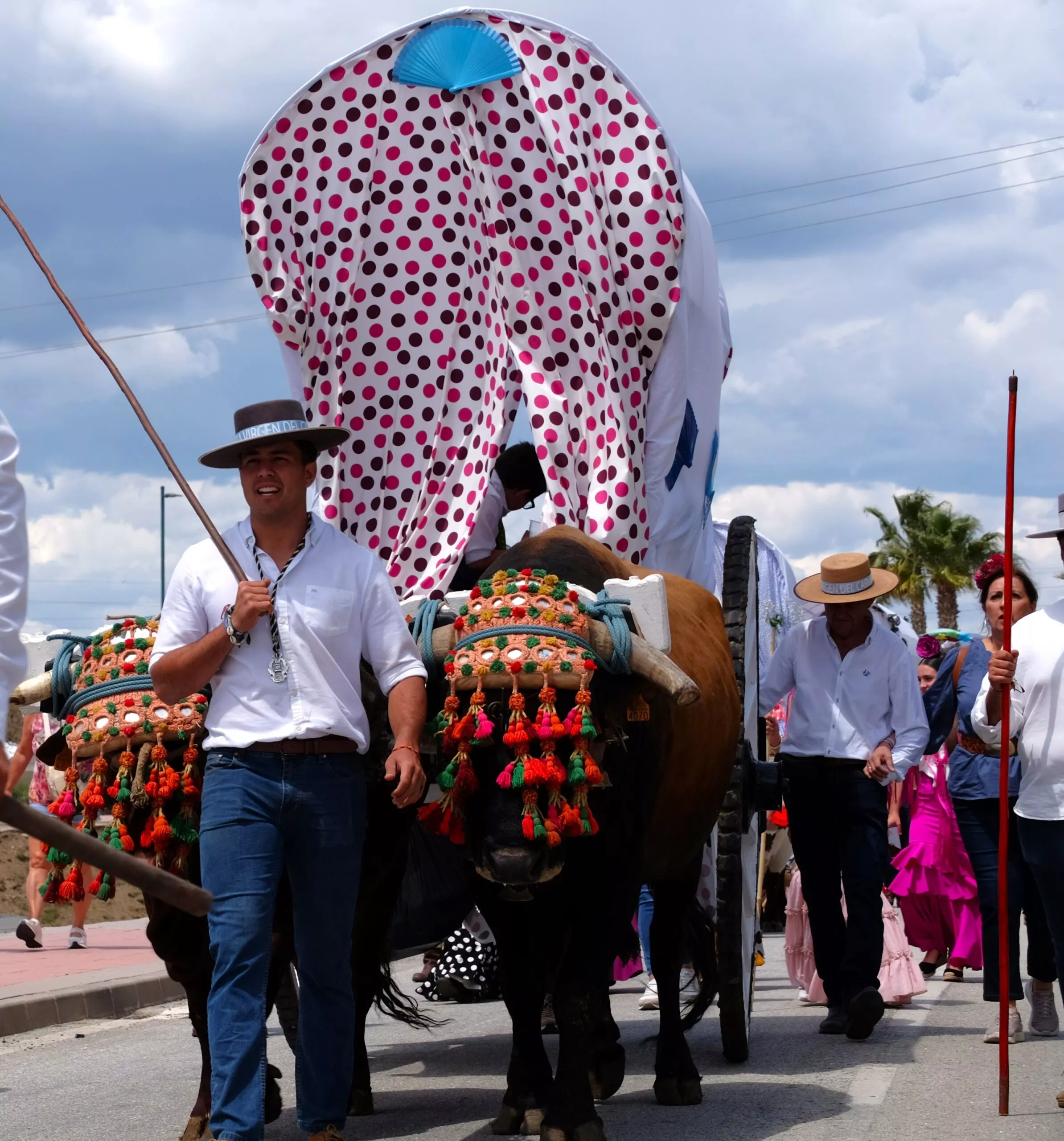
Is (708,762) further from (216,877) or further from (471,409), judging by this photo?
(216,877)

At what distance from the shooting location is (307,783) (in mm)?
5000

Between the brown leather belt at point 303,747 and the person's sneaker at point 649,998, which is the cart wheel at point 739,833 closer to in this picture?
the person's sneaker at point 649,998

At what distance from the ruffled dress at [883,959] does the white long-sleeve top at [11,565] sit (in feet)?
18.7

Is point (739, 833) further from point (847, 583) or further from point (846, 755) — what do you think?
point (847, 583)


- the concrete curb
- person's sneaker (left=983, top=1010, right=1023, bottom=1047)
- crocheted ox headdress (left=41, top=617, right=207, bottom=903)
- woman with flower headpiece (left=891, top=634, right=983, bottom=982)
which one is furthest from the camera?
woman with flower headpiece (left=891, top=634, right=983, bottom=982)

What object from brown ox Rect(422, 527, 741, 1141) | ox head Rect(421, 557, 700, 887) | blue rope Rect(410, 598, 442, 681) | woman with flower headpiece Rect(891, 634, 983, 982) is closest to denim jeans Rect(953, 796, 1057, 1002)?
brown ox Rect(422, 527, 741, 1141)

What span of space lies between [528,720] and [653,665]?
481 millimetres

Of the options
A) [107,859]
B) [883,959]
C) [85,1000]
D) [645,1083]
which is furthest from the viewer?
[85,1000]

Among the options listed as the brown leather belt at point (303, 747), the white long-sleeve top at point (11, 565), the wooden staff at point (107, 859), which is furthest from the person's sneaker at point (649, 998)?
the wooden staff at point (107, 859)

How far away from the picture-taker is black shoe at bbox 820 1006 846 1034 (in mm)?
8078

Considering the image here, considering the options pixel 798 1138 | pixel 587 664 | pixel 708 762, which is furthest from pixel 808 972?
pixel 587 664

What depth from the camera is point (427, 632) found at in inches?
219

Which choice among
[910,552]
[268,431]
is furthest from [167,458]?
[910,552]

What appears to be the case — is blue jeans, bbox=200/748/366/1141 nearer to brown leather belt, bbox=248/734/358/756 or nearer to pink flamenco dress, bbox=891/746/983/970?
brown leather belt, bbox=248/734/358/756
